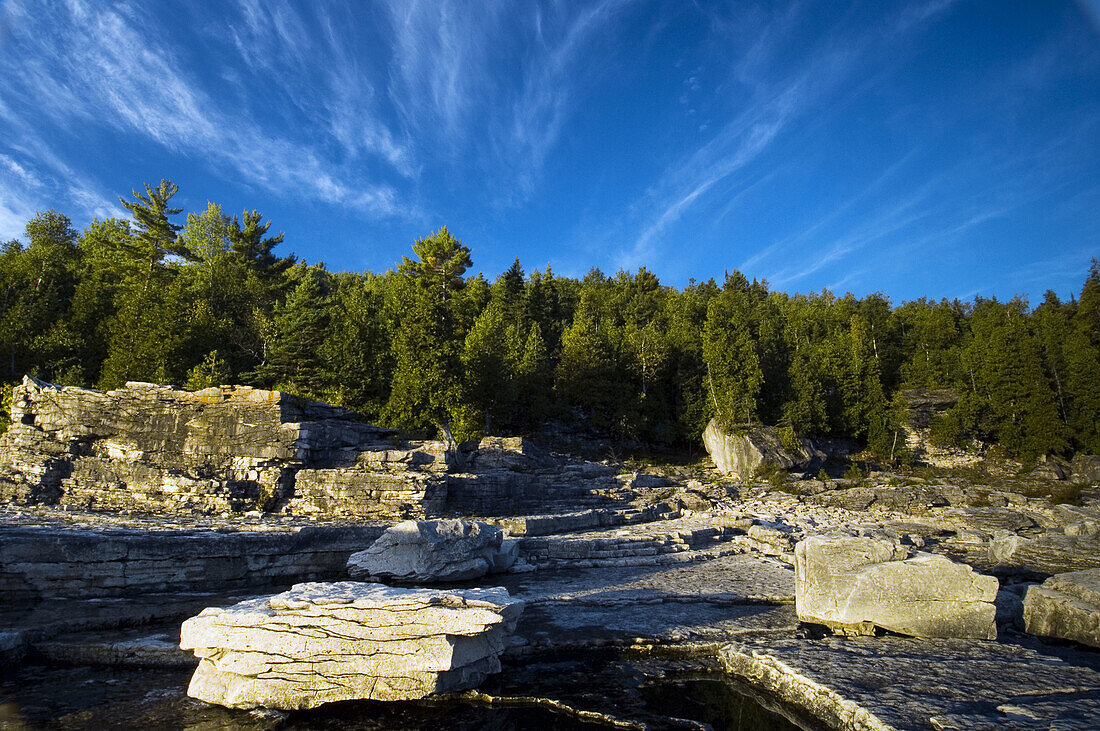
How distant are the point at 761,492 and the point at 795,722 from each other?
27.1 meters

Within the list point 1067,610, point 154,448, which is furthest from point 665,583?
point 154,448

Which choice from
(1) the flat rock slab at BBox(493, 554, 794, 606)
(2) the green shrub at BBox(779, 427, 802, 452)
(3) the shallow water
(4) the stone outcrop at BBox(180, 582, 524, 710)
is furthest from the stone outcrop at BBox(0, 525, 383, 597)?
(2) the green shrub at BBox(779, 427, 802, 452)

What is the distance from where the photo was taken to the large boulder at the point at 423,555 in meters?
11.8

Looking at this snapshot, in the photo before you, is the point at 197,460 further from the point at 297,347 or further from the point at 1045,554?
the point at 1045,554

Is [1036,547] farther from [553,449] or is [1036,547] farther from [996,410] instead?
[996,410]

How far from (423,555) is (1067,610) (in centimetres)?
1279

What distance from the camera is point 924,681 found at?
6.38 m

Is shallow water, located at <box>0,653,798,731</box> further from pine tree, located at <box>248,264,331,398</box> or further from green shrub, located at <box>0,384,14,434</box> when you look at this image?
pine tree, located at <box>248,264,331,398</box>

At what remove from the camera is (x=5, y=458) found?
1664cm

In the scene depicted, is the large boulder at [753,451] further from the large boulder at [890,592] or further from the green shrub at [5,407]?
the green shrub at [5,407]

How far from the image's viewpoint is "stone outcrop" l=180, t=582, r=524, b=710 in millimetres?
6551

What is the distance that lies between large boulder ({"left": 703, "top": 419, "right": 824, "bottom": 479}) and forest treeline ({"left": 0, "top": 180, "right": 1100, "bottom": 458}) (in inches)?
94.3

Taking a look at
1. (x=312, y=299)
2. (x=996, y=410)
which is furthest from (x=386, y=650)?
(x=996, y=410)

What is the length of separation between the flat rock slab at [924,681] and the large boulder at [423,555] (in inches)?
259
